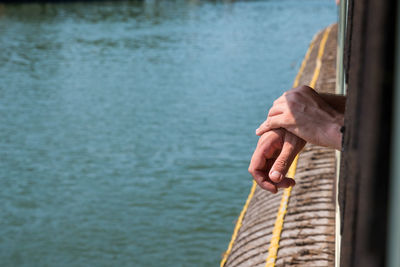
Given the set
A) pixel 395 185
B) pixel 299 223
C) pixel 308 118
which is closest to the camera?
pixel 395 185

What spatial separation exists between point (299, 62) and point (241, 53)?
2582mm

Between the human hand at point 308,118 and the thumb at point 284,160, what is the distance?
Answer: 4 cm

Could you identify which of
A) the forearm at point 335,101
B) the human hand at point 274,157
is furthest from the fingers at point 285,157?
the forearm at point 335,101

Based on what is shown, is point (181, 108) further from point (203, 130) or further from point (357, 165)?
point (357, 165)

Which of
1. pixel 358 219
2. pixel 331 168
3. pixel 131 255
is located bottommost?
pixel 131 255

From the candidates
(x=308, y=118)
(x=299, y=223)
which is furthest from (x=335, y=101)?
(x=299, y=223)

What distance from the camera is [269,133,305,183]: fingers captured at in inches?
54.8

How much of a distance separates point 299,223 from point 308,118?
2.70m

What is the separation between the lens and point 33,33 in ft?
78.1

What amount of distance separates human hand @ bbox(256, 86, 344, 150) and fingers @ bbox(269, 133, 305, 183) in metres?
0.04

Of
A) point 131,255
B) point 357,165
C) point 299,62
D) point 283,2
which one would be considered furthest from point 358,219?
point 283,2

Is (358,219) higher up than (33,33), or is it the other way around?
(358,219)

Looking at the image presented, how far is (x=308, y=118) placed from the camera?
1345 millimetres

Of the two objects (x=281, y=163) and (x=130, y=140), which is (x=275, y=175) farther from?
(x=130, y=140)
